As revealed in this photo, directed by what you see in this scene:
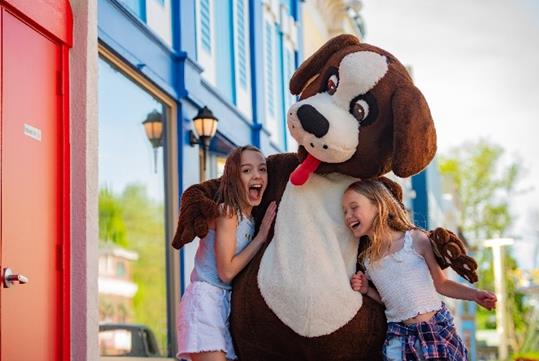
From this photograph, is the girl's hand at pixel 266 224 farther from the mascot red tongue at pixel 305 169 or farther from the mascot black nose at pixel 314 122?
the mascot black nose at pixel 314 122

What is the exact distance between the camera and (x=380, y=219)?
165 inches

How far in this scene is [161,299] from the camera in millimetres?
9461

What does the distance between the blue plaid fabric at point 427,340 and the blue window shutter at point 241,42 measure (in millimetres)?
7543

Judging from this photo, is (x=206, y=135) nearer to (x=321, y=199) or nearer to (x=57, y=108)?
(x=57, y=108)

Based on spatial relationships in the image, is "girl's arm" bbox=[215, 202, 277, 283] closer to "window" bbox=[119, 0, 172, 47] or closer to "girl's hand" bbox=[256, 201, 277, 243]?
"girl's hand" bbox=[256, 201, 277, 243]

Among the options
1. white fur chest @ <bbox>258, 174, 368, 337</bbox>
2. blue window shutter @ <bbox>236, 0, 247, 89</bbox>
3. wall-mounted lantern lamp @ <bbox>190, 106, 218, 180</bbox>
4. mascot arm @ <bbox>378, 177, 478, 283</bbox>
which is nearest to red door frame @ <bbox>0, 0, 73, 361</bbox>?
white fur chest @ <bbox>258, 174, 368, 337</bbox>

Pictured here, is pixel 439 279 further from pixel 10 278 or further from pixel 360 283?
pixel 10 278

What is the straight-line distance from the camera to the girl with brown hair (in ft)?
14.4

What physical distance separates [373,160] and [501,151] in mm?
45768

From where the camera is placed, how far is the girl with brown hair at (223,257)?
439 centimetres

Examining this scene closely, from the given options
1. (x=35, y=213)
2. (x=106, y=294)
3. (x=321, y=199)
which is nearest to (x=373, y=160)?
(x=321, y=199)

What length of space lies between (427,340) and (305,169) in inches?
34.8

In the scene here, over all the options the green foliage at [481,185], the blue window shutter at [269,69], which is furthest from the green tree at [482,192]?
the blue window shutter at [269,69]

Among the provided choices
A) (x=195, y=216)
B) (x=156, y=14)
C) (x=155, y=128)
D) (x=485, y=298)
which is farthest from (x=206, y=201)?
(x=155, y=128)
